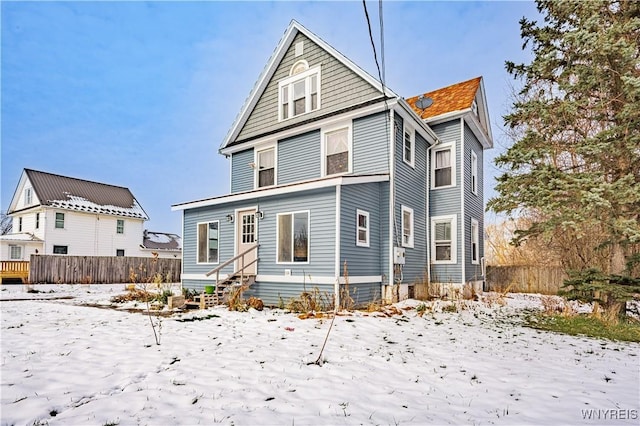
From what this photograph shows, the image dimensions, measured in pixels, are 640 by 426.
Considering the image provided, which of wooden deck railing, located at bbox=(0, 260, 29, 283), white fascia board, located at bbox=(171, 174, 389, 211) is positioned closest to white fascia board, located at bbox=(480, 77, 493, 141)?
white fascia board, located at bbox=(171, 174, 389, 211)

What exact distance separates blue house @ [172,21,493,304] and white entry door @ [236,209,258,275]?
36 mm

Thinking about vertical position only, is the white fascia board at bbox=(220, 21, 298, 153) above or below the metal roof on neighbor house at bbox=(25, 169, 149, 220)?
above

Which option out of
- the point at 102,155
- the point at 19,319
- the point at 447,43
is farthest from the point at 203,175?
the point at 19,319

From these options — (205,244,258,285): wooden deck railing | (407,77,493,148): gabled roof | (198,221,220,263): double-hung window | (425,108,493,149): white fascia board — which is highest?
(407,77,493,148): gabled roof

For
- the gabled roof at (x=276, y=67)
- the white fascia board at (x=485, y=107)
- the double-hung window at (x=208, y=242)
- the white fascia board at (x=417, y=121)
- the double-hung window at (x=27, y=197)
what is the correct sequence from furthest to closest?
1. the double-hung window at (x=27, y=197)
2. the white fascia board at (x=485, y=107)
3. the double-hung window at (x=208, y=242)
4. the gabled roof at (x=276, y=67)
5. the white fascia board at (x=417, y=121)

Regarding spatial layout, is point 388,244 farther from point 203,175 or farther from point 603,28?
point 203,175

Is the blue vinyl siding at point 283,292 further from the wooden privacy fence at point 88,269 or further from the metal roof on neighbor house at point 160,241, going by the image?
the metal roof on neighbor house at point 160,241

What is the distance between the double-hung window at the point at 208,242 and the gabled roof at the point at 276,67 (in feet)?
13.4

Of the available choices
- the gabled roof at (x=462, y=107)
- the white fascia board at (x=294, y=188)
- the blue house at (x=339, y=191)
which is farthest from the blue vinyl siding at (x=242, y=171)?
the gabled roof at (x=462, y=107)

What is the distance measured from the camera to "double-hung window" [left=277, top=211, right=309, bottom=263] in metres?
10.6

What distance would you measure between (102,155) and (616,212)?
320 feet

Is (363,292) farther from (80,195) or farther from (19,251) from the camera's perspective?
(19,251)

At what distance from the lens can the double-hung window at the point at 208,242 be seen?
1293 cm

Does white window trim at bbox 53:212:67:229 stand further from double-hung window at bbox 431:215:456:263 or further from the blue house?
double-hung window at bbox 431:215:456:263
